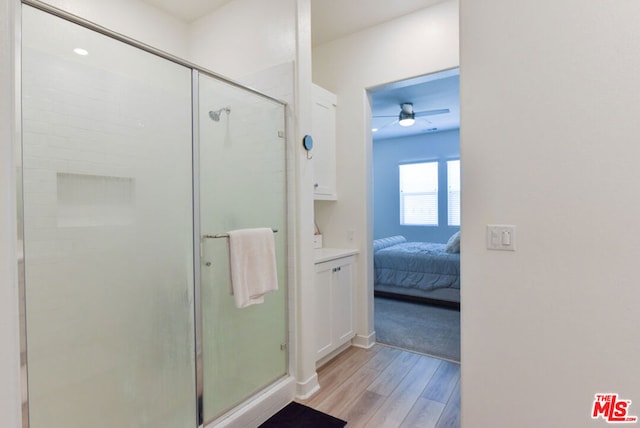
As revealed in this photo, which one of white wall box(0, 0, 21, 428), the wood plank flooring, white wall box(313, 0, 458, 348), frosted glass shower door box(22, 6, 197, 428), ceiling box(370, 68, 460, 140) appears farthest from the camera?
ceiling box(370, 68, 460, 140)

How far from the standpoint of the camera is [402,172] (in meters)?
6.62

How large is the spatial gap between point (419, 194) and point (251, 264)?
5.20 m

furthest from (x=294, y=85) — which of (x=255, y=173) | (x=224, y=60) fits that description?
(x=224, y=60)

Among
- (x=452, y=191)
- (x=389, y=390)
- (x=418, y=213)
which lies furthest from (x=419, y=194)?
(x=389, y=390)

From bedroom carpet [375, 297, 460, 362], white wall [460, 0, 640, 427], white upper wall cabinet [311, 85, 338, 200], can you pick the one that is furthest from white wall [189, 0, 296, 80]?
bedroom carpet [375, 297, 460, 362]

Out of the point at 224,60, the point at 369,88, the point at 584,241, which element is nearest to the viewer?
the point at 584,241

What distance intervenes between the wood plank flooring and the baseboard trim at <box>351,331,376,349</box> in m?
0.10

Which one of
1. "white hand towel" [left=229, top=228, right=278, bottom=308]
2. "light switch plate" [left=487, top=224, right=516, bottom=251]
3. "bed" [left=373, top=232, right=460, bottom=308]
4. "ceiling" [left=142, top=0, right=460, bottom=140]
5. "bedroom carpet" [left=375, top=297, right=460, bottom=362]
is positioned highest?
"ceiling" [left=142, top=0, right=460, bottom=140]

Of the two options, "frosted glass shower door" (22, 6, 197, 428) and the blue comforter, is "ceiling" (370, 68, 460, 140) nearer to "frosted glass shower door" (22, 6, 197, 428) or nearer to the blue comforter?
the blue comforter

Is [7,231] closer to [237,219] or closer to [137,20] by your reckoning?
[237,219]

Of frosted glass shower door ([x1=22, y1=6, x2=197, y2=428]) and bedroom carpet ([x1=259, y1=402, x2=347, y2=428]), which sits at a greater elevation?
frosted glass shower door ([x1=22, y1=6, x2=197, y2=428])

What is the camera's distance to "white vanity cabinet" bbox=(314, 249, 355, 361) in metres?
2.48

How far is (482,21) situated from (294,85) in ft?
3.87

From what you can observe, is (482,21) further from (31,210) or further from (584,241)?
(31,210)
